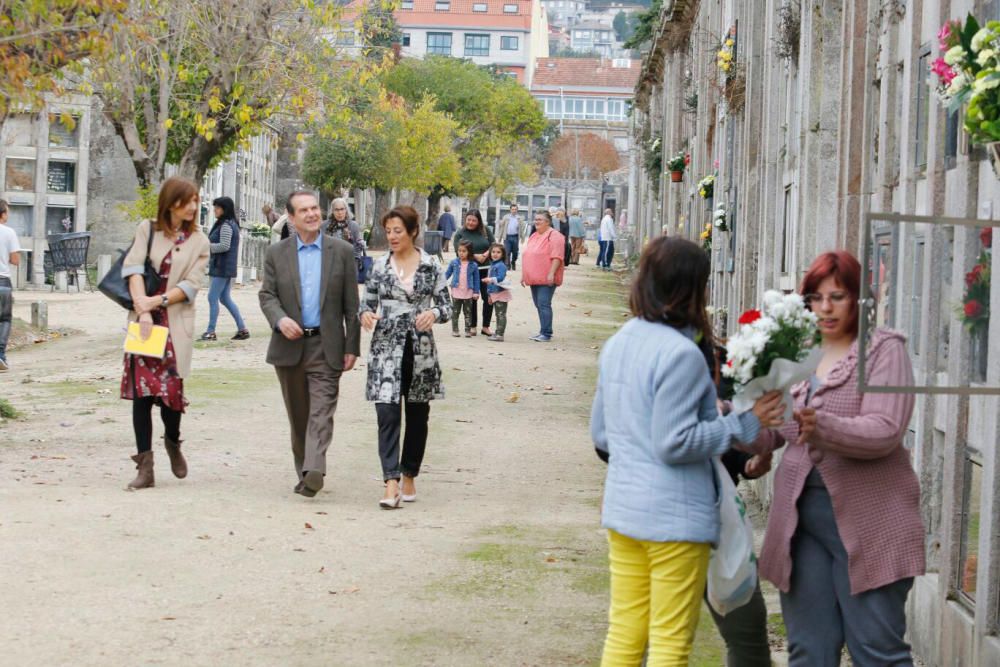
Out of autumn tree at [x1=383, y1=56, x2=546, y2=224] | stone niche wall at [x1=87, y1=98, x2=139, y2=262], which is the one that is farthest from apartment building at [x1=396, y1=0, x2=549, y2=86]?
stone niche wall at [x1=87, y1=98, x2=139, y2=262]

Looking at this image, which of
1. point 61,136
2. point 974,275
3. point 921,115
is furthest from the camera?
point 61,136

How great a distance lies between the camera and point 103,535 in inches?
331

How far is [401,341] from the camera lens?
977cm

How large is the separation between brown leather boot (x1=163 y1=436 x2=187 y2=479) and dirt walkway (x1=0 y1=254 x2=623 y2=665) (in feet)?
0.52

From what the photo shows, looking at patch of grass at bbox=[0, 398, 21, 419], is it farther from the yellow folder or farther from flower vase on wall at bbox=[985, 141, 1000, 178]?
flower vase on wall at bbox=[985, 141, 1000, 178]

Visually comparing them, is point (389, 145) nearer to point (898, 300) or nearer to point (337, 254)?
point (337, 254)

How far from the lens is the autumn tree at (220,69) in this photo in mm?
20719

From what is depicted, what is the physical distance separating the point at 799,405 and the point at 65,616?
331 centimetres

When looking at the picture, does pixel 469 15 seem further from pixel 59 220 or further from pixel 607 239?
pixel 59 220

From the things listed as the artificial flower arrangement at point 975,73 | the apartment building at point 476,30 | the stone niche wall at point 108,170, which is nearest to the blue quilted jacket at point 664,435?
the artificial flower arrangement at point 975,73

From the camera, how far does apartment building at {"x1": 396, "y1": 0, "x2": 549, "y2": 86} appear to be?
144 metres

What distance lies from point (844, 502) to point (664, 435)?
0.57 m

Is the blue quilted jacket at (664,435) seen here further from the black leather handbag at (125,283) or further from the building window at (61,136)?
the building window at (61,136)

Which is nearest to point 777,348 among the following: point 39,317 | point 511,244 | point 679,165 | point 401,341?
point 401,341
